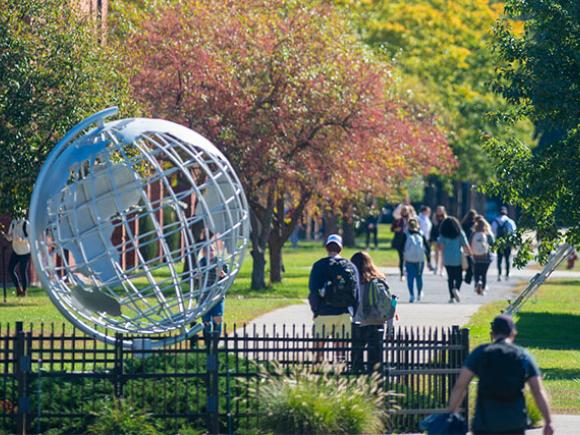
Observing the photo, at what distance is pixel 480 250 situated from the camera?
101 ft

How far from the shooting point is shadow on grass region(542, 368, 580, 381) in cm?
1806

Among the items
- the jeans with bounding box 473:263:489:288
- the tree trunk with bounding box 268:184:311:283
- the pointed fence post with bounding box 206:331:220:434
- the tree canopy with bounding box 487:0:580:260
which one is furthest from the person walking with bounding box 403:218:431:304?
the pointed fence post with bounding box 206:331:220:434

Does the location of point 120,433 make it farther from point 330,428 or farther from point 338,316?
point 338,316

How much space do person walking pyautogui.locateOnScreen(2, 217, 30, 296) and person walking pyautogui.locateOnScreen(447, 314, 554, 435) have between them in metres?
18.5

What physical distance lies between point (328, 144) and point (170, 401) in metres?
17.6

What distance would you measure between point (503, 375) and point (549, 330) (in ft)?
49.1

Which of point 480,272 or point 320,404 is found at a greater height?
point 480,272

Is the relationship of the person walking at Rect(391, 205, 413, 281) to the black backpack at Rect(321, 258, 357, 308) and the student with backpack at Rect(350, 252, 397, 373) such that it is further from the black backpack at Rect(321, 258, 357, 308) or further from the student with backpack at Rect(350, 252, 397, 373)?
the black backpack at Rect(321, 258, 357, 308)

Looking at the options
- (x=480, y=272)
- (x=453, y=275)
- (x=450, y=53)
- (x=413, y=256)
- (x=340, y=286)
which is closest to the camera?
(x=340, y=286)

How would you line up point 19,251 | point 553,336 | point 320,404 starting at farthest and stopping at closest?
1. point 19,251
2. point 553,336
3. point 320,404

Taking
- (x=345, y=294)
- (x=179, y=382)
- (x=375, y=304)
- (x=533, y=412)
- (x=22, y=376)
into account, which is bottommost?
(x=533, y=412)

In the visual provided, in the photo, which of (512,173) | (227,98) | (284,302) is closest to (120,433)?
(512,173)

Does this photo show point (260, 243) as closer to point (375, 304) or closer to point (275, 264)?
point (275, 264)

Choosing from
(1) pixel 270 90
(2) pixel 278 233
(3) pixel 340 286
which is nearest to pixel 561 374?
(3) pixel 340 286
